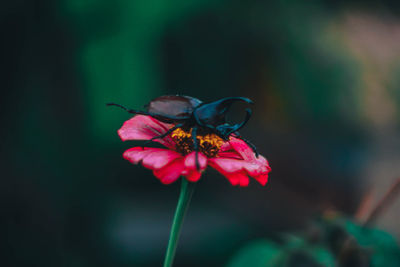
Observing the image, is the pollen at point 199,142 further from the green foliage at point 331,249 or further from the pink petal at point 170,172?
the green foliage at point 331,249

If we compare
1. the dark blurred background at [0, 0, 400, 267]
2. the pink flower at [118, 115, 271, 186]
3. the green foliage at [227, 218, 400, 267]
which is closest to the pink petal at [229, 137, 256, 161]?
the pink flower at [118, 115, 271, 186]

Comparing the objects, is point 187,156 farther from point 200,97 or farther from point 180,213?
point 200,97

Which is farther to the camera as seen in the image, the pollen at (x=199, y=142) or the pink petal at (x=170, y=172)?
the pollen at (x=199, y=142)

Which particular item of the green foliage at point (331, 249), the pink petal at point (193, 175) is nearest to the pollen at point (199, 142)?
the pink petal at point (193, 175)

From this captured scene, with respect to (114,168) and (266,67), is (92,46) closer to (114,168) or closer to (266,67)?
(114,168)

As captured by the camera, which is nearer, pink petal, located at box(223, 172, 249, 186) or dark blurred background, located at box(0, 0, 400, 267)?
pink petal, located at box(223, 172, 249, 186)

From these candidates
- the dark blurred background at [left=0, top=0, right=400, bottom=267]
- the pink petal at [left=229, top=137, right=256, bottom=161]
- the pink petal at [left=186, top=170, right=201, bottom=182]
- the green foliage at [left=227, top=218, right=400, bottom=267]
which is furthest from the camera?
the dark blurred background at [left=0, top=0, right=400, bottom=267]

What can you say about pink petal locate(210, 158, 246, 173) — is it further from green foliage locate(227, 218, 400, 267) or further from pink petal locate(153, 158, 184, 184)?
green foliage locate(227, 218, 400, 267)

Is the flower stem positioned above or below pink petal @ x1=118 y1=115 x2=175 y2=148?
below
